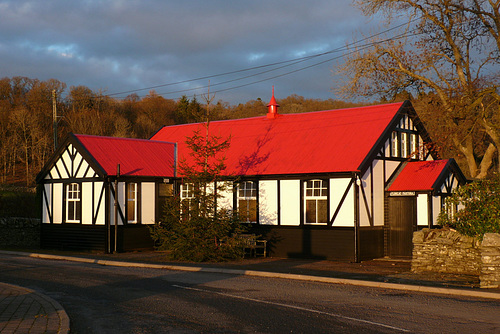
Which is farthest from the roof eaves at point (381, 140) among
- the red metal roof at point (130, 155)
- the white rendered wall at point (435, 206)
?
the red metal roof at point (130, 155)

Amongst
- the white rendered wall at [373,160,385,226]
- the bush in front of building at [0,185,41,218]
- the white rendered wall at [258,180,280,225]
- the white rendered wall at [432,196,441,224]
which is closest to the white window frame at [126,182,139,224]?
the white rendered wall at [258,180,280,225]

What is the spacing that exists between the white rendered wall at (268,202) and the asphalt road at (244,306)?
27.1 feet

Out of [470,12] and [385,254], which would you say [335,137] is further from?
[470,12]

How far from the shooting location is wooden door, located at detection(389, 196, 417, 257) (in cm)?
2296

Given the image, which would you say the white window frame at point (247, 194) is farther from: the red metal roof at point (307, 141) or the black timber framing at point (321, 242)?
the black timber framing at point (321, 242)

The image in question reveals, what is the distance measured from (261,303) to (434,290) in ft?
15.8

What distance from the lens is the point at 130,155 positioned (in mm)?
28141

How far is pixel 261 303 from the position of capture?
1143 cm

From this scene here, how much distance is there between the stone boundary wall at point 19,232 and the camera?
33.6m

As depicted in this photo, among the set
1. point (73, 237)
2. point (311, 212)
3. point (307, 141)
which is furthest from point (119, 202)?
point (307, 141)

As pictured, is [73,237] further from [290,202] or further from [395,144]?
[395,144]

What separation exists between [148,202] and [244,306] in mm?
16868

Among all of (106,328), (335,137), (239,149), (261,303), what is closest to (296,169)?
(335,137)

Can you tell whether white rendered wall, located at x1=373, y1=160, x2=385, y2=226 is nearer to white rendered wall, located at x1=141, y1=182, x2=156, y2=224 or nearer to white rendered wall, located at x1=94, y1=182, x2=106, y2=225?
white rendered wall, located at x1=141, y1=182, x2=156, y2=224
